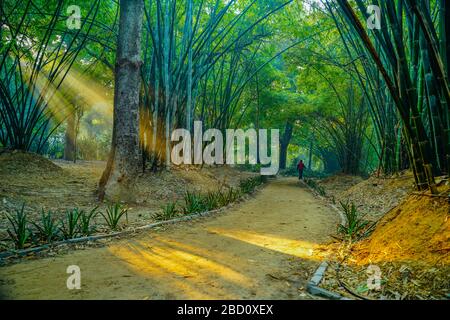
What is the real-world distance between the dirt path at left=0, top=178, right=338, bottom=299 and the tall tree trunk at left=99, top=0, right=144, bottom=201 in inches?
72.1

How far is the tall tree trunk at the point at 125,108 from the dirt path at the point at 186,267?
1.83 metres

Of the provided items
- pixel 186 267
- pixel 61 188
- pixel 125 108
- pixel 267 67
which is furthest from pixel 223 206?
pixel 267 67

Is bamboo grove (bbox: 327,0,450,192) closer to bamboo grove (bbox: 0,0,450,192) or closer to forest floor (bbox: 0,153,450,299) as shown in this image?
bamboo grove (bbox: 0,0,450,192)

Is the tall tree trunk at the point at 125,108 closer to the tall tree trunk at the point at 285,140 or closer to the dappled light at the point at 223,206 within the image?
the dappled light at the point at 223,206

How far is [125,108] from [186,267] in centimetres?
390

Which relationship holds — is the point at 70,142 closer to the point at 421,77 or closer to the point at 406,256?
the point at 421,77

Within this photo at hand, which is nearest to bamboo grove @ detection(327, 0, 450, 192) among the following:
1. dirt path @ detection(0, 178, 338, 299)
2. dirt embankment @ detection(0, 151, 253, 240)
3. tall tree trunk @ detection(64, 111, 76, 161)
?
dirt path @ detection(0, 178, 338, 299)

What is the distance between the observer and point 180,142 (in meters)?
10.2

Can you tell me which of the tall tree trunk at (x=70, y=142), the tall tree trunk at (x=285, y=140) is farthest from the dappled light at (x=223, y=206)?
the tall tree trunk at (x=285, y=140)

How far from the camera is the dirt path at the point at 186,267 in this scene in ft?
6.95

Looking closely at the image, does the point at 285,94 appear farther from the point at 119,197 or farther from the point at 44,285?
the point at 44,285

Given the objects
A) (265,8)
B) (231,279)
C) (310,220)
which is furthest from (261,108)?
(231,279)

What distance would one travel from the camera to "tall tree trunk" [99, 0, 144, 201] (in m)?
5.64

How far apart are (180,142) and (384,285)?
341 inches
